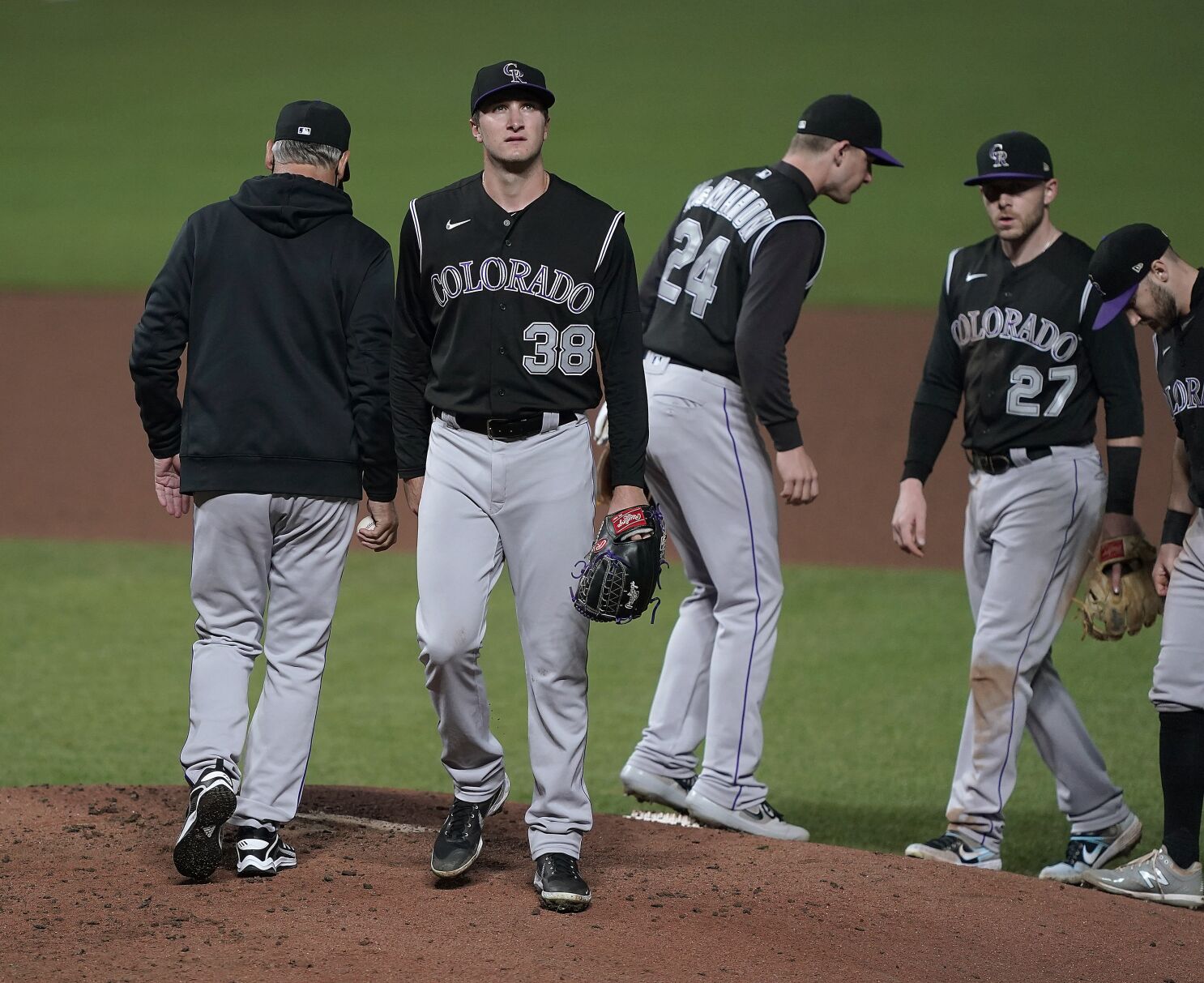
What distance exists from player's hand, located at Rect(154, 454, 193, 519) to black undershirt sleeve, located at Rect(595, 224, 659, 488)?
116 cm

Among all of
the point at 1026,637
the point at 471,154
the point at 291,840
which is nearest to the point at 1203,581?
the point at 1026,637

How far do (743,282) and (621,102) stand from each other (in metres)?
14.9

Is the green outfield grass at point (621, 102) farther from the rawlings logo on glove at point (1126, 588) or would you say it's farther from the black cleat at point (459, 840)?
the black cleat at point (459, 840)

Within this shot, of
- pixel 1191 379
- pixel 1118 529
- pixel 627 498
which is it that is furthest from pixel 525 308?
pixel 1118 529

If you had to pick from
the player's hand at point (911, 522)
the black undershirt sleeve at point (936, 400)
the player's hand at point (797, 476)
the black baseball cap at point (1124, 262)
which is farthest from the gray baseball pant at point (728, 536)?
the black baseball cap at point (1124, 262)

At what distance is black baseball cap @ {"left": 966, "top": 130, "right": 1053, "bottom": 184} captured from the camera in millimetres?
4355

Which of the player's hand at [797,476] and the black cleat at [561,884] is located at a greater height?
the player's hand at [797,476]

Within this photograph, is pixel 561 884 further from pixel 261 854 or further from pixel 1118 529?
pixel 1118 529

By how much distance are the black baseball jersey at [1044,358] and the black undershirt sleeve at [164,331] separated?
2313 millimetres

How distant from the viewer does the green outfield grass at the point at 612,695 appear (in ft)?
17.4

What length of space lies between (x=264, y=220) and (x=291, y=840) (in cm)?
161

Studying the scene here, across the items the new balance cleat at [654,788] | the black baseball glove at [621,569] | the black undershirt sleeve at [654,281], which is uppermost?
the black undershirt sleeve at [654,281]

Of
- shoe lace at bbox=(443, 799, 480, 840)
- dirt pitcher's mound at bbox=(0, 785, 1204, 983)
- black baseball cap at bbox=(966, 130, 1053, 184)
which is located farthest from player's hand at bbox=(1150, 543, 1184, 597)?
shoe lace at bbox=(443, 799, 480, 840)

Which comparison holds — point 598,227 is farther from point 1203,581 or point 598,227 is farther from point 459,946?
point 1203,581
